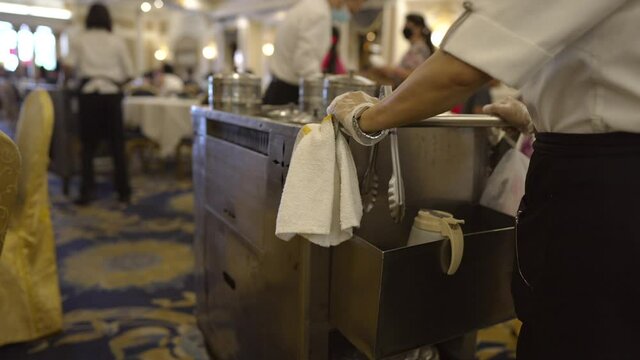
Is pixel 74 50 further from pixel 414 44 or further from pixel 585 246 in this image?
pixel 585 246

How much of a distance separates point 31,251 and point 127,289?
21.6 inches

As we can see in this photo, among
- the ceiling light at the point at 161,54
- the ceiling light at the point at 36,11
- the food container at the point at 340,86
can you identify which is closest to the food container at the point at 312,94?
the food container at the point at 340,86

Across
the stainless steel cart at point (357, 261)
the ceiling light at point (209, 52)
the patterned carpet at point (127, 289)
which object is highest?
the ceiling light at point (209, 52)

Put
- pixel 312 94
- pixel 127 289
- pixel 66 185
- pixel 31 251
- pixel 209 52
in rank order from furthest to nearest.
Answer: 1. pixel 209 52
2. pixel 66 185
3. pixel 127 289
4. pixel 31 251
5. pixel 312 94

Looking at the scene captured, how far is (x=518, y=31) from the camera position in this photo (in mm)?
539

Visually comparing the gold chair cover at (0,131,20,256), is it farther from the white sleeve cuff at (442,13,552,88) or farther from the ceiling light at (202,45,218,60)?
the ceiling light at (202,45,218,60)

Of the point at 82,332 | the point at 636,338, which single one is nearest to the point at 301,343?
the point at 636,338

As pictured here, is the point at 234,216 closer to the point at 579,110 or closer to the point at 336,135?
the point at 336,135

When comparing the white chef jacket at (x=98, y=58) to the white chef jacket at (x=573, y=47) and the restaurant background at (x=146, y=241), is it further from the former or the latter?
the white chef jacket at (x=573, y=47)

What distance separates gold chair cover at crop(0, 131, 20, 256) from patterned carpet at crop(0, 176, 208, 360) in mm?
611

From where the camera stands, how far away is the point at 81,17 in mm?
12094

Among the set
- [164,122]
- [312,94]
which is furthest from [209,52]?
[312,94]

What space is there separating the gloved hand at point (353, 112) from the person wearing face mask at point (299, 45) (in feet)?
4.92

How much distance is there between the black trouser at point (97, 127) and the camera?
10.7 feet
